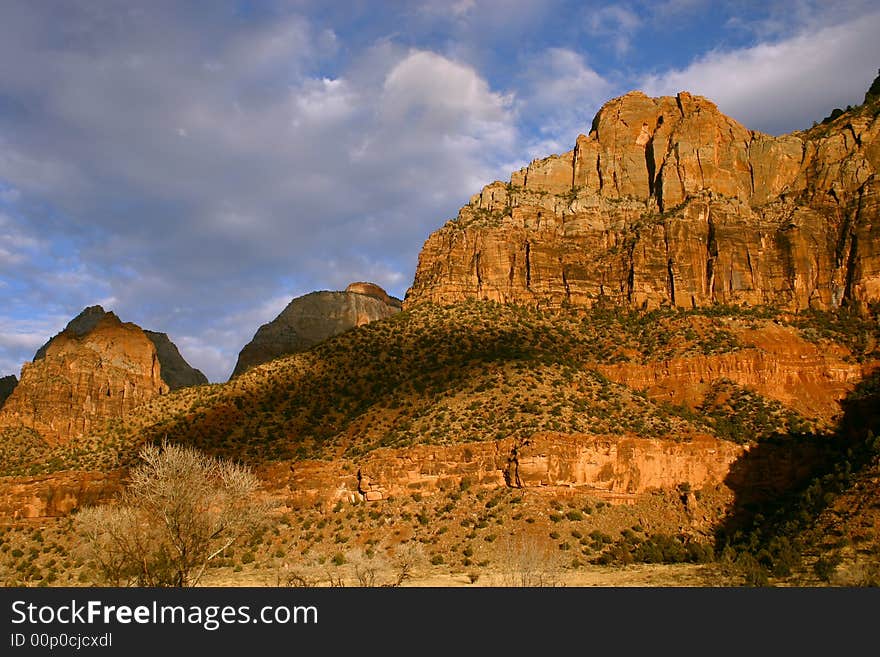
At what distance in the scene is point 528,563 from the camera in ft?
110

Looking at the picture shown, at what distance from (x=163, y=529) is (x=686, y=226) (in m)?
68.3

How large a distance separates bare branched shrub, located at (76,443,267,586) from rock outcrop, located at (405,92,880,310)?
2030 inches

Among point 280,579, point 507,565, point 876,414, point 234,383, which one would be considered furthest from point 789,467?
point 234,383

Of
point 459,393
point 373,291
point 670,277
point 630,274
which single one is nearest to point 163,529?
point 459,393

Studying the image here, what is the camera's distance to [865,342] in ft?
236

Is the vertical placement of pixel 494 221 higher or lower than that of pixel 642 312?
higher

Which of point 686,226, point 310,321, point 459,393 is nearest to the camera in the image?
point 459,393

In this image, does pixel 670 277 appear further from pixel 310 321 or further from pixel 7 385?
pixel 7 385

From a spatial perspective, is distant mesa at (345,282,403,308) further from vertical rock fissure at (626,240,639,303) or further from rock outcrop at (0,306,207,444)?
vertical rock fissure at (626,240,639,303)

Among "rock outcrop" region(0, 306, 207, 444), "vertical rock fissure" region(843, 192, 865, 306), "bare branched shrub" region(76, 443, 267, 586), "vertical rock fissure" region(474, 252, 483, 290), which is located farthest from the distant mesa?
"bare branched shrub" region(76, 443, 267, 586)

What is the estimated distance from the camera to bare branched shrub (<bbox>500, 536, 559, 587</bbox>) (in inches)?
1272

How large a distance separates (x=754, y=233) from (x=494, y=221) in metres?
28.3

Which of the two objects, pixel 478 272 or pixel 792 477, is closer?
pixel 792 477

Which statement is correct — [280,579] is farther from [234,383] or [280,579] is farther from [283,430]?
[234,383]
